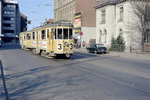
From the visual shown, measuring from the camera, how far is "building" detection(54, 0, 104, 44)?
54.2 metres

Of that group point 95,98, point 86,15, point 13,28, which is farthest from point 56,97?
point 13,28

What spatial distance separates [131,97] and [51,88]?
293 centimetres

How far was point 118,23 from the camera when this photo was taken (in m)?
37.3

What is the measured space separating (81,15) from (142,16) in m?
22.5

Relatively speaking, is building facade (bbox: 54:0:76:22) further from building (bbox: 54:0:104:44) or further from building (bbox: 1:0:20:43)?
building (bbox: 1:0:20:43)

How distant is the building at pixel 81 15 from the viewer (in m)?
54.2

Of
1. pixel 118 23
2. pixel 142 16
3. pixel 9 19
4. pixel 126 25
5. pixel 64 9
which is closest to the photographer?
pixel 142 16

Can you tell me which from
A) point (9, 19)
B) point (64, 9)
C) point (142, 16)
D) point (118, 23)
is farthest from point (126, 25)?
point (9, 19)

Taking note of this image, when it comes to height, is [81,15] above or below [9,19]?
below

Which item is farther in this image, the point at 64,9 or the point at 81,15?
the point at 64,9

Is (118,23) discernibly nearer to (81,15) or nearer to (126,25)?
(126,25)

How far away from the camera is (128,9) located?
34094 millimetres

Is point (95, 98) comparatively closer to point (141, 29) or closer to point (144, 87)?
point (144, 87)

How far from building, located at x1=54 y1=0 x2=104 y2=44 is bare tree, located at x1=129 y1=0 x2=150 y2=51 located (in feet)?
48.5
